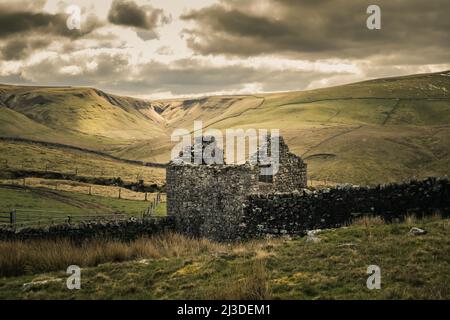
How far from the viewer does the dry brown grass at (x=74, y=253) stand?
12.4m

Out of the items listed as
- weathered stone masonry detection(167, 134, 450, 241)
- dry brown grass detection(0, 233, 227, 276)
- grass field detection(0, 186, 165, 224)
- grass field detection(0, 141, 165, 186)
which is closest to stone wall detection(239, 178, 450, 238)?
weathered stone masonry detection(167, 134, 450, 241)

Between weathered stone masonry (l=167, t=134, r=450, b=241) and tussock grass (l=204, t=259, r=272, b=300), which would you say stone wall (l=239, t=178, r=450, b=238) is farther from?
tussock grass (l=204, t=259, r=272, b=300)

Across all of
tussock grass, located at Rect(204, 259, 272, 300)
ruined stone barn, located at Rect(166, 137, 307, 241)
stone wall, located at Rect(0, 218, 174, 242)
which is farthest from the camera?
ruined stone barn, located at Rect(166, 137, 307, 241)

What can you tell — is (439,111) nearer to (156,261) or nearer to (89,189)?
(89,189)

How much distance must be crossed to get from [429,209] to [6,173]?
56.8 metres

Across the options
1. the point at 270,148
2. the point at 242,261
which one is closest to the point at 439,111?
the point at 270,148

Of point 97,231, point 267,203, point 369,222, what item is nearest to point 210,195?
point 267,203

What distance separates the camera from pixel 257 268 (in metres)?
10.2

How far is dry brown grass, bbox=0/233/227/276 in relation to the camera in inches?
488

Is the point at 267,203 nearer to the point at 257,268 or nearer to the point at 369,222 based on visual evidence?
the point at 369,222

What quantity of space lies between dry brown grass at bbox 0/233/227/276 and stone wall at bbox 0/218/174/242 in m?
1.27

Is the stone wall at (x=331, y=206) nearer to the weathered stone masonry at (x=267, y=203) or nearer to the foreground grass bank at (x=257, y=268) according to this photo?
the weathered stone masonry at (x=267, y=203)

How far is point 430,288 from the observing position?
8.21 m
